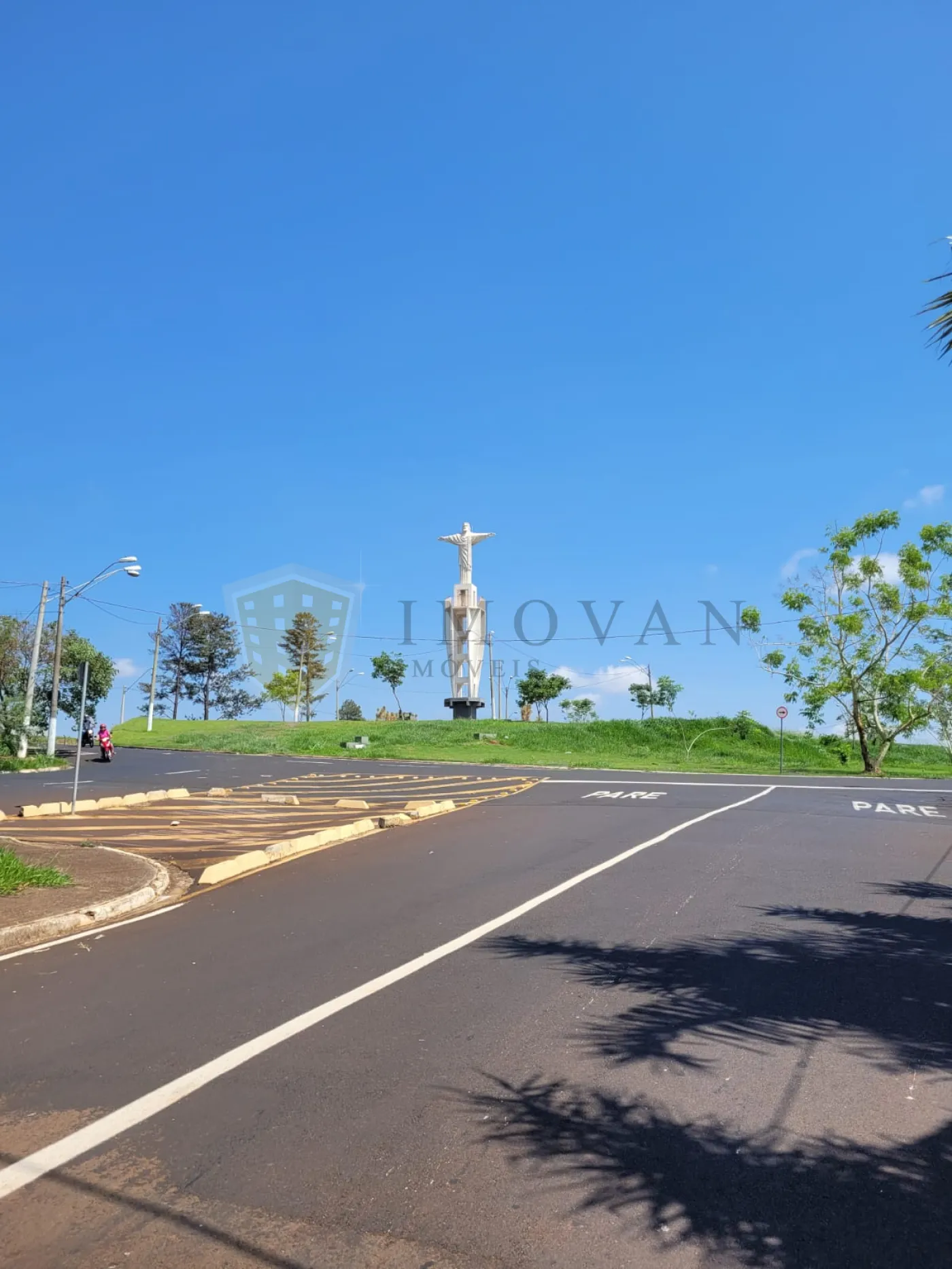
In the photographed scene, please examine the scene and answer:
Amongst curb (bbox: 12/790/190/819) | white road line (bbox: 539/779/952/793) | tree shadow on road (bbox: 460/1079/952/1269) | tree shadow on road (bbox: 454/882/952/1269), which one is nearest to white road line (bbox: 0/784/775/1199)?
tree shadow on road (bbox: 454/882/952/1269)

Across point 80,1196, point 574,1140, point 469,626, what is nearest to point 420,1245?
point 574,1140

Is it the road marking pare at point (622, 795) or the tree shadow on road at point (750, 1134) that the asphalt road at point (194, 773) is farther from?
the tree shadow on road at point (750, 1134)

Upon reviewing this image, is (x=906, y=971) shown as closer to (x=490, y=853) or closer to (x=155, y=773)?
(x=490, y=853)

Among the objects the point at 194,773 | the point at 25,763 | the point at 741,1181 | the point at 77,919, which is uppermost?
the point at 25,763

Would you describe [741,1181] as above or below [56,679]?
below

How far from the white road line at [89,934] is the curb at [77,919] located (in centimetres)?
12

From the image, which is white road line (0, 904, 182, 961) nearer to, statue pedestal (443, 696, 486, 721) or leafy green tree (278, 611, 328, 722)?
statue pedestal (443, 696, 486, 721)

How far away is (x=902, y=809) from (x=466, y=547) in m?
41.7

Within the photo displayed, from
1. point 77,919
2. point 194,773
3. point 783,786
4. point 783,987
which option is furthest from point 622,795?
point 783,987

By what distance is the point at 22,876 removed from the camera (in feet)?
34.1

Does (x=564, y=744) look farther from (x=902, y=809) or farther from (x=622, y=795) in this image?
(x=902, y=809)

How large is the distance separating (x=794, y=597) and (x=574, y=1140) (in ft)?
128

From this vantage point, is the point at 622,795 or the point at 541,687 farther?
the point at 541,687

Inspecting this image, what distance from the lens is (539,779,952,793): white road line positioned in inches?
1051
